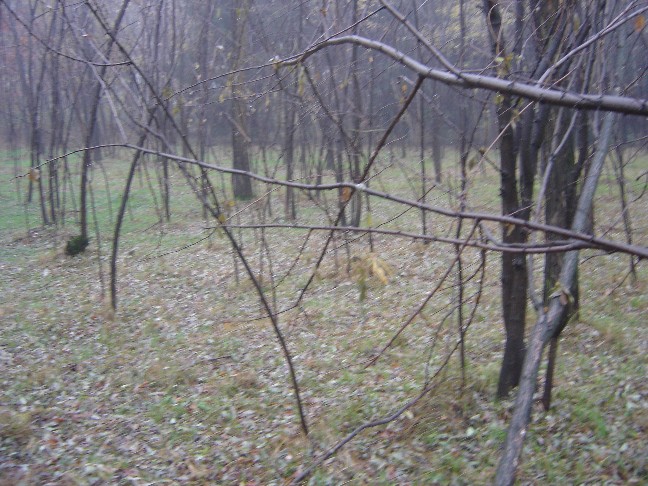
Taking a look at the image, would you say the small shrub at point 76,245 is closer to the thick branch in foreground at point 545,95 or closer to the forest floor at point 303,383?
the forest floor at point 303,383

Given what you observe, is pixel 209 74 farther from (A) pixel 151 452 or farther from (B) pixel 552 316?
(B) pixel 552 316

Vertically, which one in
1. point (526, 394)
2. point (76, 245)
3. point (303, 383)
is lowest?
point (303, 383)

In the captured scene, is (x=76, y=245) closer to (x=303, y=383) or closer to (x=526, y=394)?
(x=303, y=383)

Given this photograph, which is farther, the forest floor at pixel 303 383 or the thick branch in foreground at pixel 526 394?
the forest floor at pixel 303 383

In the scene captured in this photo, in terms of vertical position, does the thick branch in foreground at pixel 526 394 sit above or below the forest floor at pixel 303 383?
above

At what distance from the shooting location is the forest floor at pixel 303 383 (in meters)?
4.54

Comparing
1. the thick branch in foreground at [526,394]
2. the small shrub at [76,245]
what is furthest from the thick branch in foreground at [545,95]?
the small shrub at [76,245]

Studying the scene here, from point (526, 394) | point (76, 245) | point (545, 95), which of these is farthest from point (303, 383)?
point (76, 245)

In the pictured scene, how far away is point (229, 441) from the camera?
529 centimetres

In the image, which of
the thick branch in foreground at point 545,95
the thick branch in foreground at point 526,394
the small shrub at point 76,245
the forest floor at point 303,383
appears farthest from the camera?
the small shrub at point 76,245

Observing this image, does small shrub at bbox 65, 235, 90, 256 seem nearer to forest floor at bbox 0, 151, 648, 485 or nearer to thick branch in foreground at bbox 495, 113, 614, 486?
forest floor at bbox 0, 151, 648, 485

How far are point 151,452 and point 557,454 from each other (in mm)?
3316

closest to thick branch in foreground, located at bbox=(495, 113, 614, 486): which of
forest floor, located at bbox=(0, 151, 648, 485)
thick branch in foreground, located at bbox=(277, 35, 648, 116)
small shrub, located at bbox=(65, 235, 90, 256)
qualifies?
forest floor, located at bbox=(0, 151, 648, 485)

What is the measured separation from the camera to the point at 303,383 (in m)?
6.13
